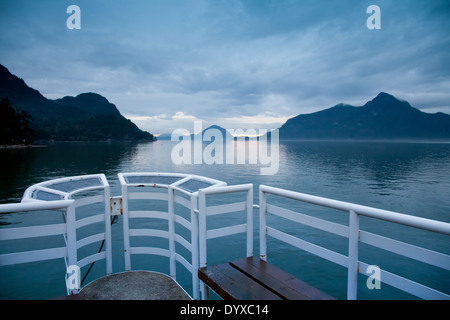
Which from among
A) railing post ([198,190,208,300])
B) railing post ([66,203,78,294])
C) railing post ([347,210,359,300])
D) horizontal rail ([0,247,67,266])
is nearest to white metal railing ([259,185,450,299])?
railing post ([347,210,359,300])

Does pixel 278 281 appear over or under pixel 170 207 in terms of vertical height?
under

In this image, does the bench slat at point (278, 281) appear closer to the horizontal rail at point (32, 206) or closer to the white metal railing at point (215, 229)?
the white metal railing at point (215, 229)

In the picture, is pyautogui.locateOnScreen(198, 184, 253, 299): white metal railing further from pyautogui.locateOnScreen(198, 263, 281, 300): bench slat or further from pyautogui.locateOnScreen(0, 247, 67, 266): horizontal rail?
pyautogui.locateOnScreen(0, 247, 67, 266): horizontal rail

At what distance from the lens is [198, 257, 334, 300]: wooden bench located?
275cm

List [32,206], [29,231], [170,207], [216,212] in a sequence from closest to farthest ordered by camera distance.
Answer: [32,206]
[29,231]
[216,212]
[170,207]

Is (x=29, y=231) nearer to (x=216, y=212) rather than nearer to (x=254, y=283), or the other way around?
(x=216, y=212)

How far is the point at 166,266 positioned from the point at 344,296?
22.0 ft

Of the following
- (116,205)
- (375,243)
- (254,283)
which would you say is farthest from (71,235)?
(375,243)

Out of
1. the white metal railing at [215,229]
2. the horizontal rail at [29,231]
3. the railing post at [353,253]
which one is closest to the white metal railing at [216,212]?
the white metal railing at [215,229]

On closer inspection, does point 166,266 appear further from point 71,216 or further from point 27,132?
point 27,132

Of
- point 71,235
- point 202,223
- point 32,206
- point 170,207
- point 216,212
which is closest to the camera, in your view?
point 32,206

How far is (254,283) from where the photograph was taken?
3.01 m
